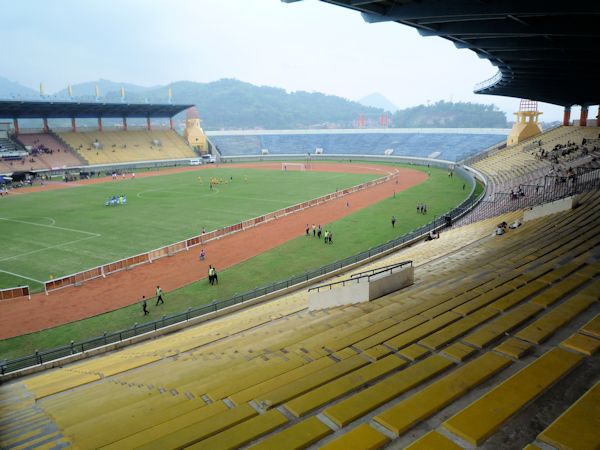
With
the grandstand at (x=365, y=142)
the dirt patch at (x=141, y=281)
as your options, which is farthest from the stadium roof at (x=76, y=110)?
the dirt patch at (x=141, y=281)

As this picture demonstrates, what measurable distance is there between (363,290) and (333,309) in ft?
4.18

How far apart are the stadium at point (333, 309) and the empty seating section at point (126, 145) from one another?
1448 inches

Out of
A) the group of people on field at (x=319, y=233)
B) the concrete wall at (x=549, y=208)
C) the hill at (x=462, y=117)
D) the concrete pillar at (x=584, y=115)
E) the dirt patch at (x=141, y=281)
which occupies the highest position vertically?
the hill at (x=462, y=117)

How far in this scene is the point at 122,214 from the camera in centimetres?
4097

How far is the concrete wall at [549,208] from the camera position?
71.1ft

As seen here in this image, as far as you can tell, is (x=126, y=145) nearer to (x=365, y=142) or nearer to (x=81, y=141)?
(x=81, y=141)

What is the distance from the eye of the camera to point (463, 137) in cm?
9269

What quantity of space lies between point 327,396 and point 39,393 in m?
9.08

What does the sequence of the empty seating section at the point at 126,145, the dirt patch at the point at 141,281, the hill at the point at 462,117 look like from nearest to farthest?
the dirt patch at the point at 141,281 < the empty seating section at the point at 126,145 < the hill at the point at 462,117

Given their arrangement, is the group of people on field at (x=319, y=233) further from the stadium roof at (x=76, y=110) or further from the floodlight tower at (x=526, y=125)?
the stadium roof at (x=76, y=110)

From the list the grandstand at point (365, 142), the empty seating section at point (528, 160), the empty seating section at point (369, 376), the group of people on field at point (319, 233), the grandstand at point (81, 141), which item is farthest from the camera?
the grandstand at point (365, 142)

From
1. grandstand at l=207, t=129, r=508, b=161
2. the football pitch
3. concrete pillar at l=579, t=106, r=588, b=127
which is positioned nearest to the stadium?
the football pitch

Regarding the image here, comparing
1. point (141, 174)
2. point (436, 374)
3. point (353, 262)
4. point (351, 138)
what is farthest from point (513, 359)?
point (351, 138)

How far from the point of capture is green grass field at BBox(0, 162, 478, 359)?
Answer: 59.4 feet
